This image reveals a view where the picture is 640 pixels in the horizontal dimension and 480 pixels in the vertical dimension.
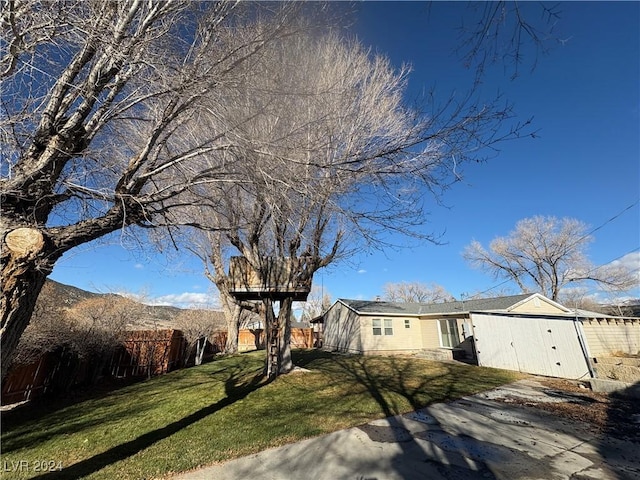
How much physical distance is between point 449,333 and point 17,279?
19367mm

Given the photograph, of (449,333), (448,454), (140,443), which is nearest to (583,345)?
(449,333)

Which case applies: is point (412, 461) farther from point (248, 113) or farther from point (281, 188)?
point (248, 113)

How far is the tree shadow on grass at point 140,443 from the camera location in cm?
361

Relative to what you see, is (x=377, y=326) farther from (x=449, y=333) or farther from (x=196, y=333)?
(x=196, y=333)

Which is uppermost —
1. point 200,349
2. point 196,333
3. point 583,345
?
point 196,333

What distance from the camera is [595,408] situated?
6504 mm

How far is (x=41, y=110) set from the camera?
9.79 feet

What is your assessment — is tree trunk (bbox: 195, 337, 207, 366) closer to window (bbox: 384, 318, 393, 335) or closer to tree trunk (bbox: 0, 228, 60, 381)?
window (bbox: 384, 318, 393, 335)

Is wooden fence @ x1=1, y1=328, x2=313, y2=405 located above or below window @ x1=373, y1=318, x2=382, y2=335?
below

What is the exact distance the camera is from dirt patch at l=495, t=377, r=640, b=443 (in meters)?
5.14

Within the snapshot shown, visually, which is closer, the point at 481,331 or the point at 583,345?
the point at 583,345

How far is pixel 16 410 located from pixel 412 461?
29.6ft

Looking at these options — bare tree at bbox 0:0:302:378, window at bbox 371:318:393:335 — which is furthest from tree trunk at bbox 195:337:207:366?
bare tree at bbox 0:0:302:378

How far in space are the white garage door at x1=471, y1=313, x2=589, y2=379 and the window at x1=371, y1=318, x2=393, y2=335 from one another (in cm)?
572
